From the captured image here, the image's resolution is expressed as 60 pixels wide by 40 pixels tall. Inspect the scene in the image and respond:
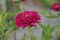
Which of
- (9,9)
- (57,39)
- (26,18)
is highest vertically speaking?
(26,18)

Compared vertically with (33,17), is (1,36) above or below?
below

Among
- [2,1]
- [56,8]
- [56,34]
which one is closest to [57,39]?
[56,34]

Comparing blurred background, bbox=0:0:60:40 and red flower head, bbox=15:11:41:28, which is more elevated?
red flower head, bbox=15:11:41:28

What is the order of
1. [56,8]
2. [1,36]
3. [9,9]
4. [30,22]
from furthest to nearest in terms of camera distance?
[9,9] < [56,8] < [1,36] < [30,22]

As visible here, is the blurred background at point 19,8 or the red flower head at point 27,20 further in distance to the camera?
the blurred background at point 19,8

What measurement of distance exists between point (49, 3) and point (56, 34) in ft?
0.53

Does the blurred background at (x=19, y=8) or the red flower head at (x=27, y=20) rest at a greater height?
the red flower head at (x=27, y=20)

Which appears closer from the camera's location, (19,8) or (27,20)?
(27,20)

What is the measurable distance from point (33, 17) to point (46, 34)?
9 cm

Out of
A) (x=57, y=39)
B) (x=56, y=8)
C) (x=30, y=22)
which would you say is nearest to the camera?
(x=30, y=22)

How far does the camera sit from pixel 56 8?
32.7 inches

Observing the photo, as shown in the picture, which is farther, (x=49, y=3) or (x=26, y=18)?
(x=49, y=3)

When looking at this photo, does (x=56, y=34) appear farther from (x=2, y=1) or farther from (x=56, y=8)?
(x=2, y=1)

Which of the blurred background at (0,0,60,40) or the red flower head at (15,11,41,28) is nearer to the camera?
the red flower head at (15,11,41,28)
